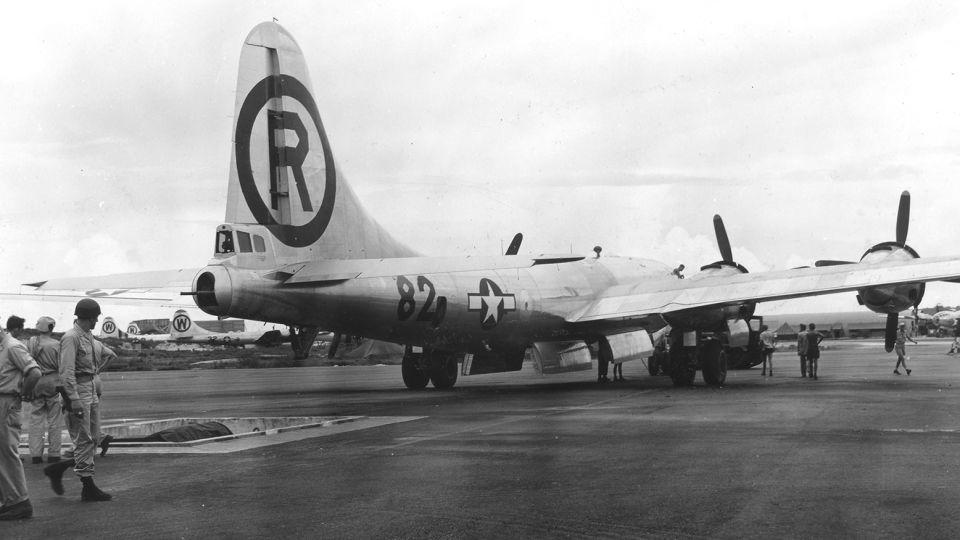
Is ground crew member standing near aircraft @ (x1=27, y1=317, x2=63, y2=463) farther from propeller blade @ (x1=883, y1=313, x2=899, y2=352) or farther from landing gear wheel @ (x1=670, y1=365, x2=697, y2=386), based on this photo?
propeller blade @ (x1=883, y1=313, x2=899, y2=352)

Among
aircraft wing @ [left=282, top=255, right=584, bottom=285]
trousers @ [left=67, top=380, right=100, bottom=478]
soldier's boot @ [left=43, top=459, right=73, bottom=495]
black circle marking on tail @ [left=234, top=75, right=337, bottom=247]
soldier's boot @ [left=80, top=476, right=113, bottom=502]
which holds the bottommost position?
soldier's boot @ [left=80, top=476, right=113, bottom=502]

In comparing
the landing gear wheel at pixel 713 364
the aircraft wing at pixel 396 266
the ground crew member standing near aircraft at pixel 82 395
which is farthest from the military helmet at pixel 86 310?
the landing gear wheel at pixel 713 364

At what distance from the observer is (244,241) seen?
67.2ft

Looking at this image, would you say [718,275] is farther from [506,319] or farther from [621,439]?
[621,439]

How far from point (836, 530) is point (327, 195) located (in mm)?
16411

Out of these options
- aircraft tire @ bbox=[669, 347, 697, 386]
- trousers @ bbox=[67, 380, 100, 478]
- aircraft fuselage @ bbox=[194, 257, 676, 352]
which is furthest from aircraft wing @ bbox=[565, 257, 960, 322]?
trousers @ bbox=[67, 380, 100, 478]

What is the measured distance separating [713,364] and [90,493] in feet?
66.0

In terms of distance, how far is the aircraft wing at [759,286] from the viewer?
23.9 metres

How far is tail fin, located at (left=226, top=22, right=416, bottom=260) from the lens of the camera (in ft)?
69.6

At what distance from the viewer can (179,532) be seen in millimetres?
8414

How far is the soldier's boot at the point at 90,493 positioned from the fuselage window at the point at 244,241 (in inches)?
416

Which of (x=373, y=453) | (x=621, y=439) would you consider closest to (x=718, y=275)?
(x=621, y=439)

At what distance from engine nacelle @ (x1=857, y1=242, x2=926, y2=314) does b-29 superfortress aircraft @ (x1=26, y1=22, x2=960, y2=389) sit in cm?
4

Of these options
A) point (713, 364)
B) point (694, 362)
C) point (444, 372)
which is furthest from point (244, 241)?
point (713, 364)
